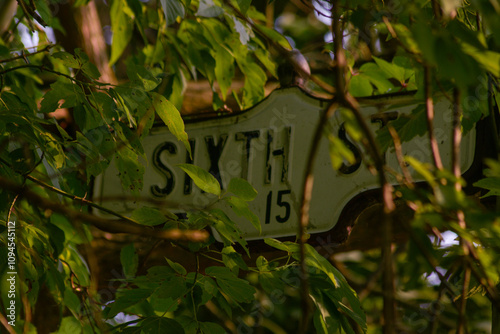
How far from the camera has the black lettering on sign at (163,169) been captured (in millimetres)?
1314

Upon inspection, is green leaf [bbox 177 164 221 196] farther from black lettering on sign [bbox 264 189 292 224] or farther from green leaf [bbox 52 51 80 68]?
green leaf [bbox 52 51 80 68]

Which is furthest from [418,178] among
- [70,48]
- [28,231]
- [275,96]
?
[70,48]

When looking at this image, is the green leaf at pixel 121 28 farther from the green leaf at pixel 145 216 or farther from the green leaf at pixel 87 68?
the green leaf at pixel 145 216

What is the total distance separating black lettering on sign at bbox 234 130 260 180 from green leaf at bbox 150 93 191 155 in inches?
7.5

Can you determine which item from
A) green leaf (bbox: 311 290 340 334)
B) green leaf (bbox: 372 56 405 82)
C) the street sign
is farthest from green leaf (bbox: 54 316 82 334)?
green leaf (bbox: 372 56 405 82)

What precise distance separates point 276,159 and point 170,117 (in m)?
0.25

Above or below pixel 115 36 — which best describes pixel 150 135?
below

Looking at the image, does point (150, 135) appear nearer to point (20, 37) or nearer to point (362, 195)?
point (362, 195)

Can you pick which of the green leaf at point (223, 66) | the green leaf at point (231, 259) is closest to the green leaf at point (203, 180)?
the green leaf at point (231, 259)

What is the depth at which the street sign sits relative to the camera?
113 centimetres

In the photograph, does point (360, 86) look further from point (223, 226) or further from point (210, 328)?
point (210, 328)

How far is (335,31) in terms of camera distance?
698 millimetres

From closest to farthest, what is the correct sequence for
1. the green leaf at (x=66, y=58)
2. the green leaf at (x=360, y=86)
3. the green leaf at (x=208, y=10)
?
the green leaf at (x=66, y=58), the green leaf at (x=208, y=10), the green leaf at (x=360, y=86)

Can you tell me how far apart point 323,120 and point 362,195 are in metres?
0.57
